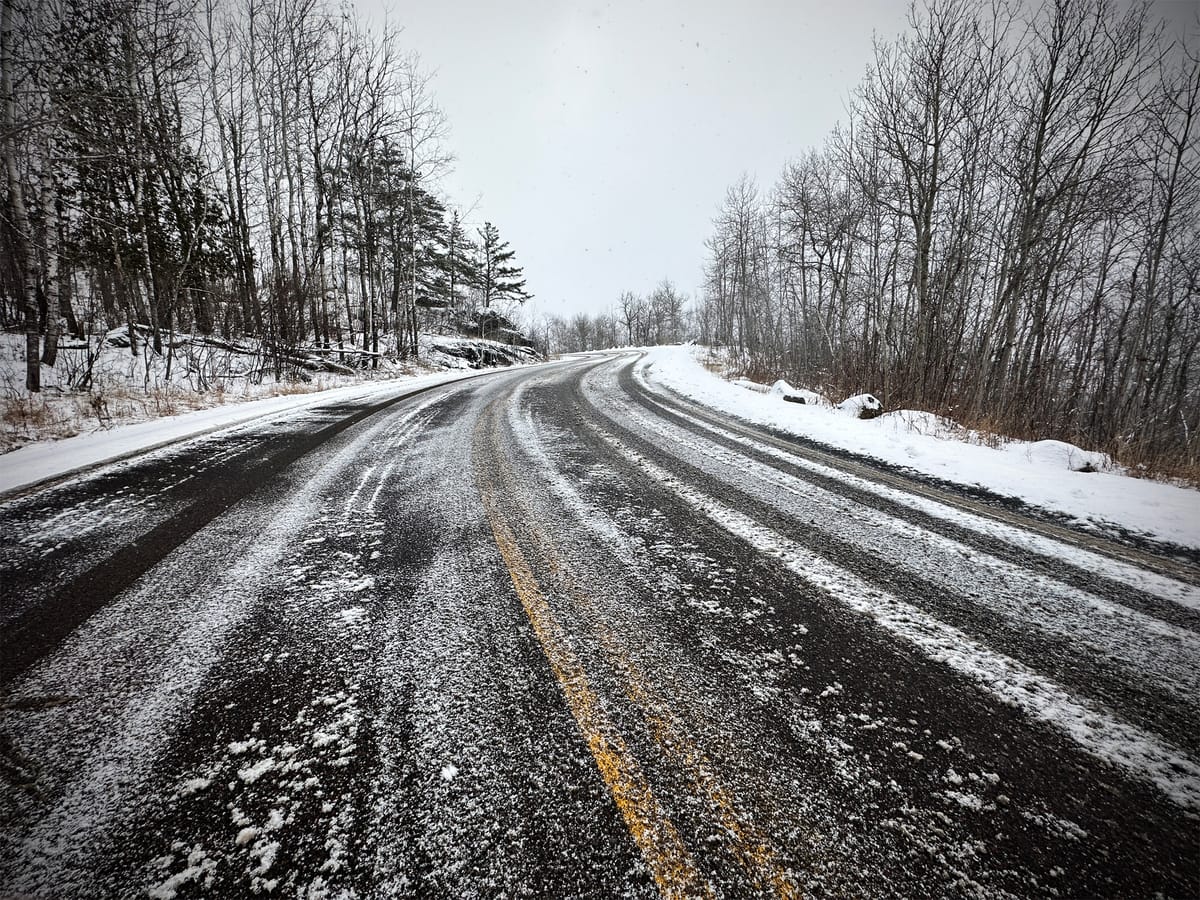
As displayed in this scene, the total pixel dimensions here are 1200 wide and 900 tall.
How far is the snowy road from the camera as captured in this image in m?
1.09

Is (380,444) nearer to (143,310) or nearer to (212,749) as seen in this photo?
(212,749)

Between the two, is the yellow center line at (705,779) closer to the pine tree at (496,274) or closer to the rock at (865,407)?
the rock at (865,407)

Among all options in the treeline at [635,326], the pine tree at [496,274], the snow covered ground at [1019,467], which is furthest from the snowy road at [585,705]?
the treeline at [635,326]

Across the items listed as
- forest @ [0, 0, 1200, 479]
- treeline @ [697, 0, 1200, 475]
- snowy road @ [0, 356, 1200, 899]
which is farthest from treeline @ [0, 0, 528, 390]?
treeline @ [697, 0, 1200, 475]

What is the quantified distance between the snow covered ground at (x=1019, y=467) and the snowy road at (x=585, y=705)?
941 mm

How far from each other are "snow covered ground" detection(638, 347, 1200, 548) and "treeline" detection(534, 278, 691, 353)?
62.7 m

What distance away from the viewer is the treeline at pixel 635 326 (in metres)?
70.1

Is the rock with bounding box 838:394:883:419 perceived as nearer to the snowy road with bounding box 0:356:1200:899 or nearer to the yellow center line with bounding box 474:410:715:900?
the snowy road with bounding box 0:356:1200:899

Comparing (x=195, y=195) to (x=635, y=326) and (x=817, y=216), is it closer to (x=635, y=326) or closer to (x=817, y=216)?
(x=817, y=216)

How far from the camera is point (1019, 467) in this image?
466cm

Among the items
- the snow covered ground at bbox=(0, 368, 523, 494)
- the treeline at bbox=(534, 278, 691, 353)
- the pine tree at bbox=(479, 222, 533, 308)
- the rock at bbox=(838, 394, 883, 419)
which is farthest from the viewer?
the treeline at bbox=(534, 278, 691, 353)

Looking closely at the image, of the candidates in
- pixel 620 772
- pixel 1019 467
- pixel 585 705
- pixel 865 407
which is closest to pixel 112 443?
pixel 585 705

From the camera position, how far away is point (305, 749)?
4.58 ft

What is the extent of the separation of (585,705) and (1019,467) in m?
5.49
